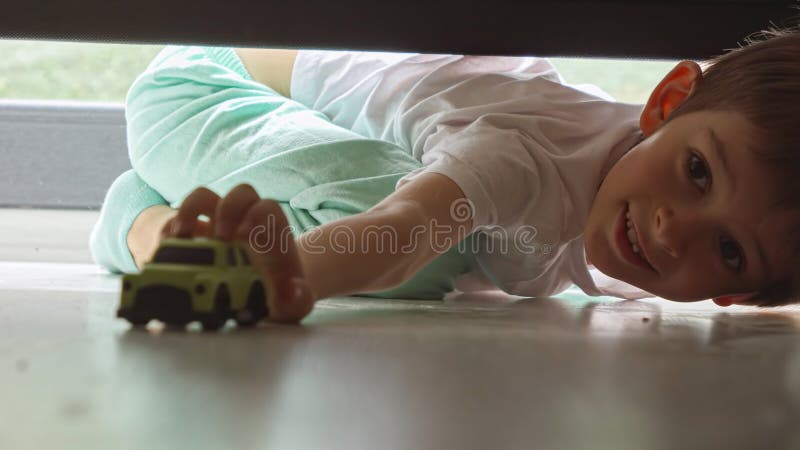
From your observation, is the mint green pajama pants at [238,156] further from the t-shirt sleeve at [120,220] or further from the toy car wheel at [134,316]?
the toy car wheel at [134,316]

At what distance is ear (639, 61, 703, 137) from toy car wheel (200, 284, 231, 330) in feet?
1.87

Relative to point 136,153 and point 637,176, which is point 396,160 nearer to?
point 637,176

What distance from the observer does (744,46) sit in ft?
2.96

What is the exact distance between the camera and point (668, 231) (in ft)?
2.72

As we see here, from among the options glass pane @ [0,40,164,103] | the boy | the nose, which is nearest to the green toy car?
the boy

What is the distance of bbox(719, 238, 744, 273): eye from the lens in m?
0.85

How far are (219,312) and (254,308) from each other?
36mm

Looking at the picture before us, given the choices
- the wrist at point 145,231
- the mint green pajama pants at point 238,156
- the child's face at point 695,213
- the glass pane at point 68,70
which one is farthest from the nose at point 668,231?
the glass pane at point 68,70

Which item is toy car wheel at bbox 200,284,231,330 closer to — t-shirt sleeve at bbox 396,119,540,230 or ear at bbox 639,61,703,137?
t-shirt sleeve at bbox 396,119,540,230

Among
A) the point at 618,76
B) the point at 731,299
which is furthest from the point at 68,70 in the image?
the point at 731,299

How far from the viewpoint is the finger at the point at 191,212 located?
0.53 m

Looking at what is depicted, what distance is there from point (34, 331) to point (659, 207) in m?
0.56

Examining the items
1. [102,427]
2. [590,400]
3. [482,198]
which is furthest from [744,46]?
[102,427]

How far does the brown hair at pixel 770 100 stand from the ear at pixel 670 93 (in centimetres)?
1
